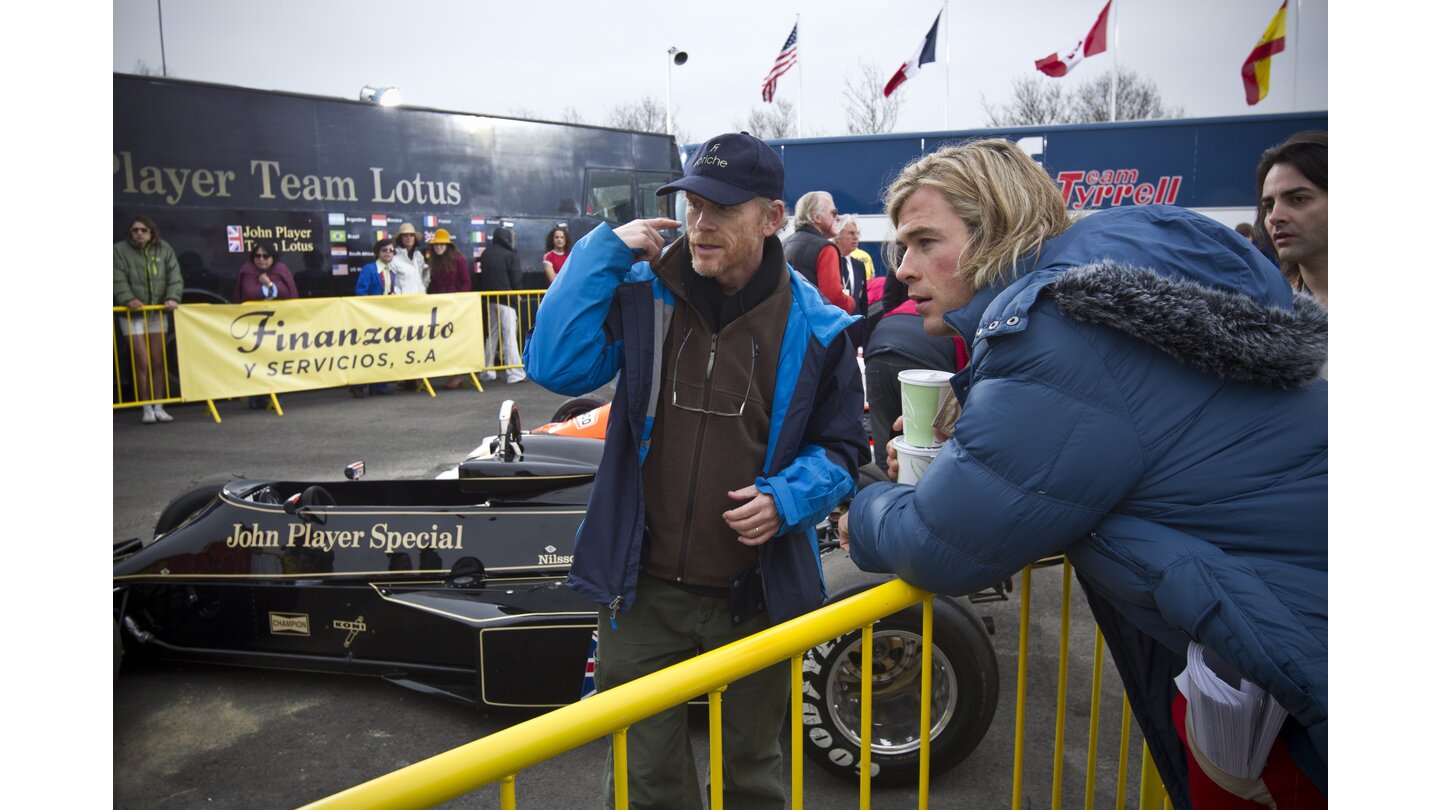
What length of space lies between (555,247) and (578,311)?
13.0 meters

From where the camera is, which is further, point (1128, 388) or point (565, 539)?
point (565, 539)

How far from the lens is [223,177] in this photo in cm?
1176

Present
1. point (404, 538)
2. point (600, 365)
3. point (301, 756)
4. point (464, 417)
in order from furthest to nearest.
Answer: point (464, 417) < point (404, 538) < point (301, 756) < point (600, 365)

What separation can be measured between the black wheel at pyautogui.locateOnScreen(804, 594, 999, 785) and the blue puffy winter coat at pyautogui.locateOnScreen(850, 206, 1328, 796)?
170 centimetres

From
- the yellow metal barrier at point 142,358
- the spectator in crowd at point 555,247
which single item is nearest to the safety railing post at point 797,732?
the yellow metal barrier at point 142,358

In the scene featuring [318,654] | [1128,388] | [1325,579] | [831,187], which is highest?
[831,187]

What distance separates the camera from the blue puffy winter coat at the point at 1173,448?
136 cm

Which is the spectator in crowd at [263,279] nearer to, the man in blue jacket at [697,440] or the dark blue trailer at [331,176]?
the dark blue trailer at [331,176]

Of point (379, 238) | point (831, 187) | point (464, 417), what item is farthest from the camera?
point (831, 187)

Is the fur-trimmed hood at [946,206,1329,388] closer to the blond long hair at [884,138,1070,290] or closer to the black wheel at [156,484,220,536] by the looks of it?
the blond long hair at [884,138,1070,290]

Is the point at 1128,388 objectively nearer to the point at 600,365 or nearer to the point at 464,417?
the point at 600,365

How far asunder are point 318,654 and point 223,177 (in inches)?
381

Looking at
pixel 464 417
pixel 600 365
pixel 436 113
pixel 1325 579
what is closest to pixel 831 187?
pixel 436 113

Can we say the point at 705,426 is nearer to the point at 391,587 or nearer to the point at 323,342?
the point at 391,587
